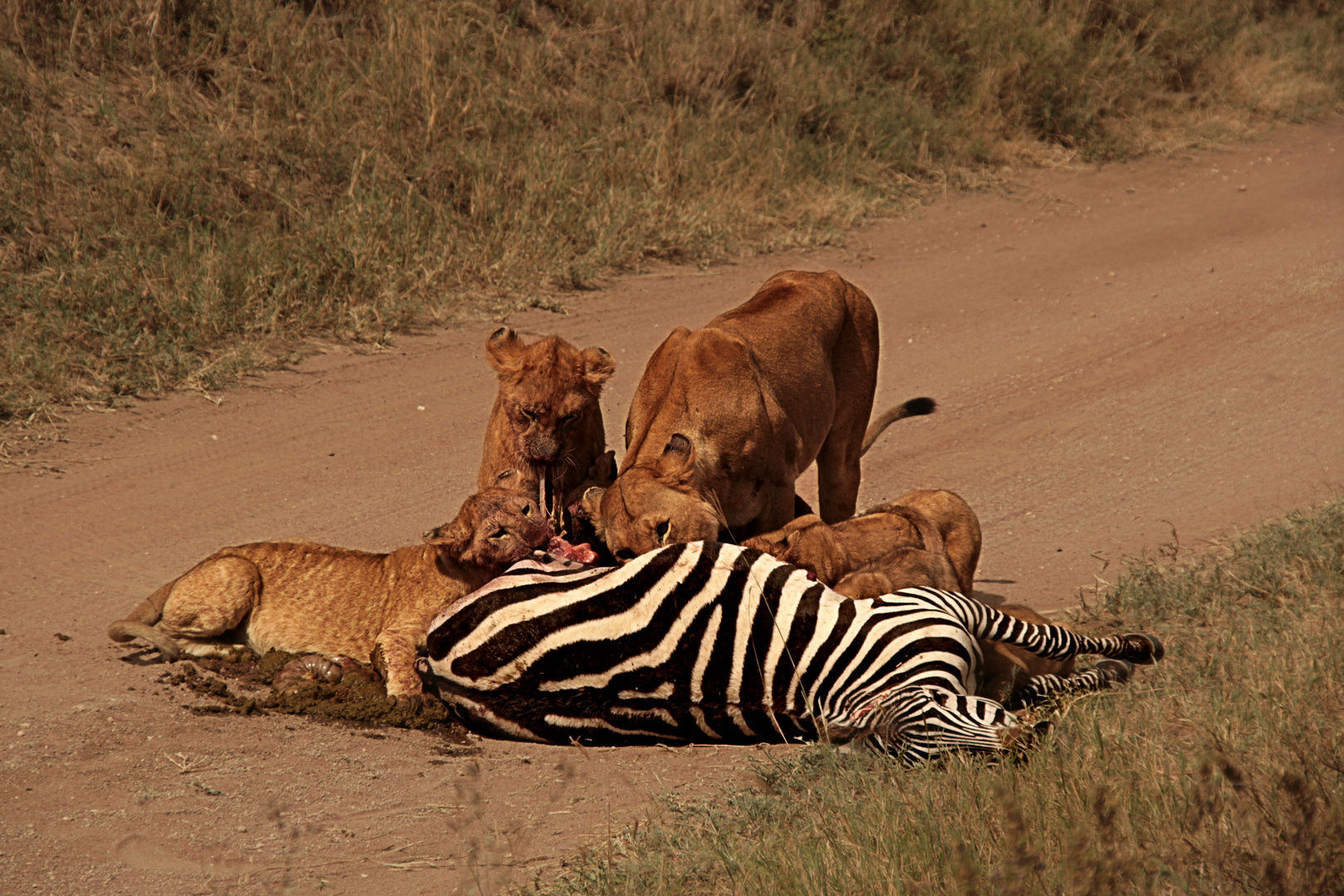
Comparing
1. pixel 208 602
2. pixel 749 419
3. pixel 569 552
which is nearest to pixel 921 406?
pixel 749 419

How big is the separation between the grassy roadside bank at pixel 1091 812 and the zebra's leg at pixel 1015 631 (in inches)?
9.5

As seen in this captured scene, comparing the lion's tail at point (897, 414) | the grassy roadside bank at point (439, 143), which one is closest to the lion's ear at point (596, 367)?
the lion's tail at point (897, 414)

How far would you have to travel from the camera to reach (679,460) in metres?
5.20

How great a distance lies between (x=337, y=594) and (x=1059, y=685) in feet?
9.54

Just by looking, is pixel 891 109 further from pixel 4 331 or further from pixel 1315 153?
pixel 4 331

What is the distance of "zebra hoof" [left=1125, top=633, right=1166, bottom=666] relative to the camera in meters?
5.26

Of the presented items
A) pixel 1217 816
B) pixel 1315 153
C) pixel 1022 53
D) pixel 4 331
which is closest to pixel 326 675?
pixel 1217 816

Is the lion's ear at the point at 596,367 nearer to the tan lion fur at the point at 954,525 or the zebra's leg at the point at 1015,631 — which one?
the tan lion fur at the point at 954,525

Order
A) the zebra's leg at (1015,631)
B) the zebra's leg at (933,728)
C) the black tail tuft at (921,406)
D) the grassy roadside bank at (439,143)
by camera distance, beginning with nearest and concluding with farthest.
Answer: the zebra's leg at (933,728) < the zebra's leg at (1015,631) < the black tail tuft at (921,406) < the grassy roadside bank at (439,143)

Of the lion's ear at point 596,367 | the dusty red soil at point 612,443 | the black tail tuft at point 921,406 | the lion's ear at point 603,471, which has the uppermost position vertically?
the lion's ear at point 596,367

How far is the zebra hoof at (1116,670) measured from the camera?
199 inches

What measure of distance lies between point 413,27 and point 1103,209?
7190 mm

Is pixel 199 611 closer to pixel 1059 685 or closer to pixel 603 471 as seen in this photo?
pixel 603 471

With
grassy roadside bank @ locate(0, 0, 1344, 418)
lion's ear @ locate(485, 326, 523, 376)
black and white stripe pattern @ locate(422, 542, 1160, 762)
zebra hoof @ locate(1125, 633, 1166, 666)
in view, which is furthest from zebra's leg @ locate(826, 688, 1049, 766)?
grassy roadside bank @ locate(0, 0, 1344, 418)
